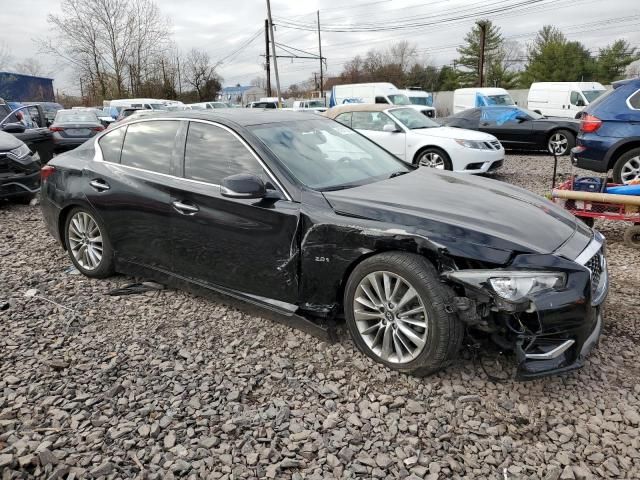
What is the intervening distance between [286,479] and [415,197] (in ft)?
6.04

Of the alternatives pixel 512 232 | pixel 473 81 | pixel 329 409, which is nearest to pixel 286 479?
pixel 329 409

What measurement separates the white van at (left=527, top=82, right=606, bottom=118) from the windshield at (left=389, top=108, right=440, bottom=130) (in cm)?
1281

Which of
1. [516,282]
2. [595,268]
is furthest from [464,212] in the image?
[595,268]

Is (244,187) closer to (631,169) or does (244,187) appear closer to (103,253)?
(103,253)

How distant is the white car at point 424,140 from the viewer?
956 centimetres

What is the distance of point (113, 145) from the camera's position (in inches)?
177

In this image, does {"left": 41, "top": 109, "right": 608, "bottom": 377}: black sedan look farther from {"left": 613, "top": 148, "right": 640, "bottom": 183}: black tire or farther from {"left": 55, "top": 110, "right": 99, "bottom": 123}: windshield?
{"left": 55, "top": 110, "right": 99, "bottom": 123}: windshield

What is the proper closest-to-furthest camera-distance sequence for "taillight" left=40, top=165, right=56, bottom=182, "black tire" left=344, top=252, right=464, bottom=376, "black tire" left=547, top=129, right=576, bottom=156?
1. "black tire" left=344, top=252, right=464, bottom=376
2. "taillight" left=40, top=165, right=56, bottom=182
3. "black tire" left=547, top=129, right=576, bottom=156

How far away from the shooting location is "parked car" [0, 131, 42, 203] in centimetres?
768

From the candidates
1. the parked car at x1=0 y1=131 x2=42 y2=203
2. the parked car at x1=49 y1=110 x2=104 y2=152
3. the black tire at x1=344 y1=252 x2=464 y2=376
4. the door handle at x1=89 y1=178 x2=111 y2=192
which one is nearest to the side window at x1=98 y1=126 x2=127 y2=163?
the door handle at x1=89 y1=178 x2=111 y2=192

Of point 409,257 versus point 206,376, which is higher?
point 409,257

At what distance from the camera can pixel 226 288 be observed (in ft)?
12.3

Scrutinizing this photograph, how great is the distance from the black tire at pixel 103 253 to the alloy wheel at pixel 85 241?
0.06 ft

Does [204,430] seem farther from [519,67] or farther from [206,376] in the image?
[519,67]
